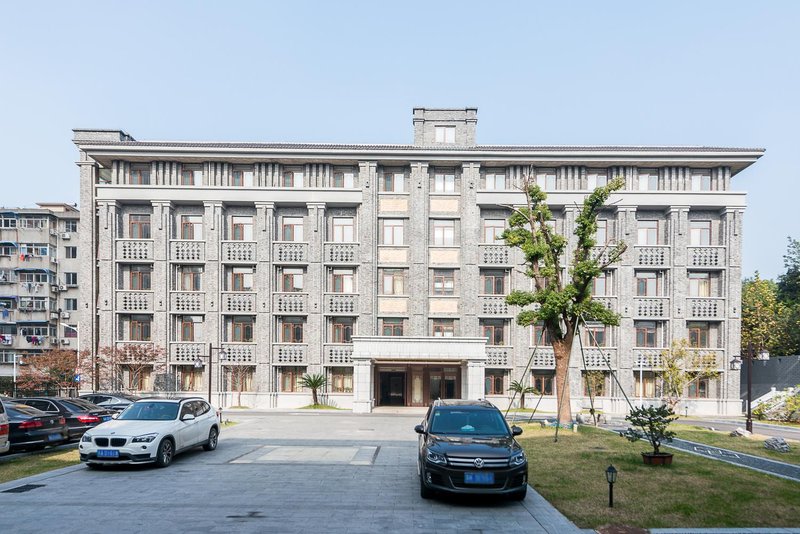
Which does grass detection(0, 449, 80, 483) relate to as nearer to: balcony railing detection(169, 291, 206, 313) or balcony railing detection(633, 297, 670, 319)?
balcony railing detection(169, 291, 206, 313)

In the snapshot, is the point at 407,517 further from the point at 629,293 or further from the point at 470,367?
the point at 629,293

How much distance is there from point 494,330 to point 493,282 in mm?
3001

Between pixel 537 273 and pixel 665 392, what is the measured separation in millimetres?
16144

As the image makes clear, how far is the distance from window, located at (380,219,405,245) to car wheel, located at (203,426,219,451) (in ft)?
A: 62.5

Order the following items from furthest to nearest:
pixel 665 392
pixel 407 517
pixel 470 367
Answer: pixel 665 392 < pixel 470 367 < pixel 407 517

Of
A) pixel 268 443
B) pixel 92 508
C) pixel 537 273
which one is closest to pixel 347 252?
pixel 537 273

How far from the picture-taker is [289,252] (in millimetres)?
32562

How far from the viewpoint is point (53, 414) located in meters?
15.9

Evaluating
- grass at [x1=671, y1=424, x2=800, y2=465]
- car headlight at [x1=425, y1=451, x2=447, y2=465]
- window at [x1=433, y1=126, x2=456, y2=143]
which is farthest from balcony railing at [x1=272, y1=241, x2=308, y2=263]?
car headlight at [x1=425, y1=451, x2=447, y2=465]

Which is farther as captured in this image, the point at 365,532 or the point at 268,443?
the point at 268,443

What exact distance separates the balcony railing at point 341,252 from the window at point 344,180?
386 cm

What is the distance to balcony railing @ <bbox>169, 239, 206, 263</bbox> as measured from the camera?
1275 inches

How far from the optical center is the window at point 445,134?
33.2 m

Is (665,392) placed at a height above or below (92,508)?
below
